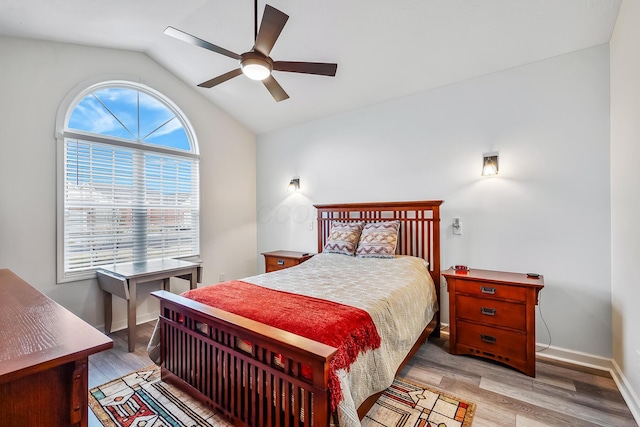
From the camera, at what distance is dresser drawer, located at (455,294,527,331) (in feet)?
7.63

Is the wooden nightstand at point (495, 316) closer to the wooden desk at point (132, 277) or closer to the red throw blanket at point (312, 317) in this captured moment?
the red throw blanket at point (312, 317)

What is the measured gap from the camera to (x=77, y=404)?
0.90 m

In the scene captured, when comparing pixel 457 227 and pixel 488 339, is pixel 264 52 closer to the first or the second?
pixel 457 227

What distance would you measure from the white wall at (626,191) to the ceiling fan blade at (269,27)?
221 cm

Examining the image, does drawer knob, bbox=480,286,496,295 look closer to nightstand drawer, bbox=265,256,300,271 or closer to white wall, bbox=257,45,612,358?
white wall, bbox=257,45,612,358

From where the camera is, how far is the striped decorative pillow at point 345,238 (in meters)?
3.32

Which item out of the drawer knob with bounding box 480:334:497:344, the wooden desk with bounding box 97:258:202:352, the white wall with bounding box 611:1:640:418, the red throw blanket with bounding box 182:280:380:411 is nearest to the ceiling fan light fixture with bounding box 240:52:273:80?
the red throw blanket with bounding box 182:280:380:411

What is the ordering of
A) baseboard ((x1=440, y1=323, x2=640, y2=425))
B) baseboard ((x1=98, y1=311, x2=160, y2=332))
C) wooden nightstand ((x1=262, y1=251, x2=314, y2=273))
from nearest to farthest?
1. baseboard ((x1=440, y1=323, x2=640, y2=425))
2. baseboard ((x1=98, y1=311, x2=160, y2=332))
3. wooden nightstand ((x1=262, y1=251, x2=314, y2=273))

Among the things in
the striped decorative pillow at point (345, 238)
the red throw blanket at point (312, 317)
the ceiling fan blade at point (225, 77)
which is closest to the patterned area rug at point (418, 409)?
the red throw blanket at point (312, 317)

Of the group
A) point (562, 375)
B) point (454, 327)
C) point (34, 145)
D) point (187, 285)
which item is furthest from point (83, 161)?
point (562, 375)

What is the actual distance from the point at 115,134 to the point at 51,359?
3.27 m

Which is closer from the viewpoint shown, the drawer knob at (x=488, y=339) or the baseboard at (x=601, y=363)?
the baseboard at (x=601, y=363)

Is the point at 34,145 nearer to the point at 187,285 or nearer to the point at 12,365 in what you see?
the point at 187,285

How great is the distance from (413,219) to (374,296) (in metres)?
1.51
